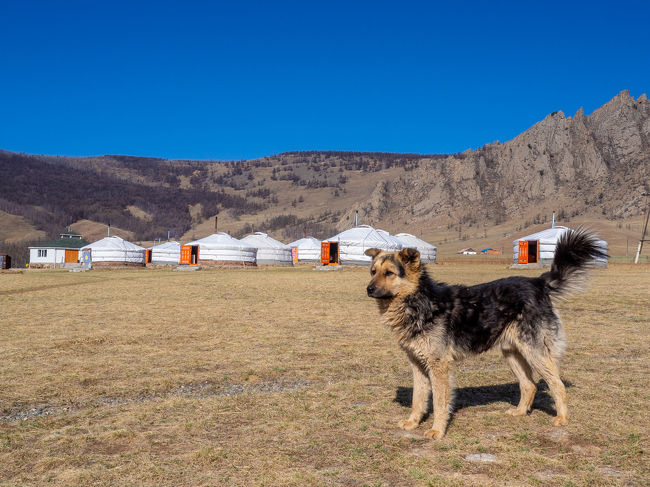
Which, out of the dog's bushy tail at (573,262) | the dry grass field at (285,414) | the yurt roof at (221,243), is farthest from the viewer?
the yurt roof at (221,243)

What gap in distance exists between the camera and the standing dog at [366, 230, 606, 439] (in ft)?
17.1

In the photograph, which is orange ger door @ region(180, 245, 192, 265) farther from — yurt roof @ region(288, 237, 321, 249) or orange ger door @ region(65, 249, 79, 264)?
orange ger door @ region(65, 249, 79, 264)

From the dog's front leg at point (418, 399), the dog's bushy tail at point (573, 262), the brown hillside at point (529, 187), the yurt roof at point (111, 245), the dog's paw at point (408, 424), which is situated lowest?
the dog's paw at point (408, 424)

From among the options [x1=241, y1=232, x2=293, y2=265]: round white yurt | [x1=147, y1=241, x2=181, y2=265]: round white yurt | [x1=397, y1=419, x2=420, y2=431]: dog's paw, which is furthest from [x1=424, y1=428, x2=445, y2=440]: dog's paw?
[x1=147, y1=241, x2=181, y2=265]: round white yurt

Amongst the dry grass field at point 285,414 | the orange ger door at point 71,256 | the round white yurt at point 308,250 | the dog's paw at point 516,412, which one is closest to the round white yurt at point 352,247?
the round white yurt at point 308,250

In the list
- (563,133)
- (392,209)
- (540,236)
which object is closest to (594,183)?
(563,133)

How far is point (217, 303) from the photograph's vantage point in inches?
710

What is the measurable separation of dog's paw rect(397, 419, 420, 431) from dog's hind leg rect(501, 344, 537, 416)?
44.0 inches

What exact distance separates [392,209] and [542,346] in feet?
412

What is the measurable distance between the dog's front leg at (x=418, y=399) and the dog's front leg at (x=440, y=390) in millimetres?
239

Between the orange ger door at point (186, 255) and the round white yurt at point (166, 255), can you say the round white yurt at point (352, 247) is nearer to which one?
the orange ger door at point (186, 255)

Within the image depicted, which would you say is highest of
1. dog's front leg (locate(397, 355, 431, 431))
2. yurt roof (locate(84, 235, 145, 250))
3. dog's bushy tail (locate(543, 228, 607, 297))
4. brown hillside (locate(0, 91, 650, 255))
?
brown hillside (locate(0, 91, 650, 255))

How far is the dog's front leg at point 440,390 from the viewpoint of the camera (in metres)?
5.11

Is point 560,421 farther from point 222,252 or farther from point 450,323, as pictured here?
point 222,252
